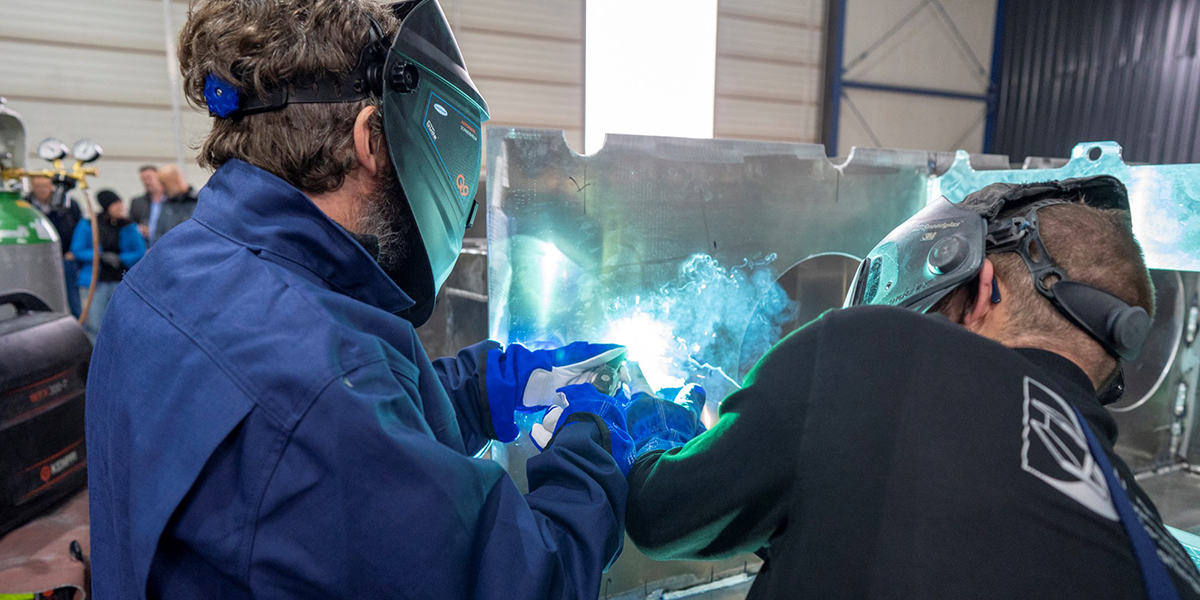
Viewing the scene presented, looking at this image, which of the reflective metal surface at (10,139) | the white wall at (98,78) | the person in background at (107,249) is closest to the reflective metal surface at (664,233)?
the reflective metal surface at (10,139)

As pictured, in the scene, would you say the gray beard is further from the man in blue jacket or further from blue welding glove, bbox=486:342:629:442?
blue welding glove, bbox=486:342:629:442

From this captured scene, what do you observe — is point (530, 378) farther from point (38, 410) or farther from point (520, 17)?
point (520, 17)

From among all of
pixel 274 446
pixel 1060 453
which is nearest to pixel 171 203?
pixel 274 446

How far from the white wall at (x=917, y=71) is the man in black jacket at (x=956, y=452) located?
26.3 feet

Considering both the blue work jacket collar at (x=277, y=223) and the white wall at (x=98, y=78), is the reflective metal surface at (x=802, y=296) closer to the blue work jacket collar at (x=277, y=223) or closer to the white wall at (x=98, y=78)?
the blue work jacket collar at (x=277, y=223)

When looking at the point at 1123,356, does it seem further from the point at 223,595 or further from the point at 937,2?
the point at 937,2

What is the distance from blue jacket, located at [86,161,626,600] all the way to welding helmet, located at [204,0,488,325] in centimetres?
17

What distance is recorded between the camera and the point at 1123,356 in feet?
3.02

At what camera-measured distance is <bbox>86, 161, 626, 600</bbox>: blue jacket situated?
0.71 metres

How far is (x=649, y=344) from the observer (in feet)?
5.68

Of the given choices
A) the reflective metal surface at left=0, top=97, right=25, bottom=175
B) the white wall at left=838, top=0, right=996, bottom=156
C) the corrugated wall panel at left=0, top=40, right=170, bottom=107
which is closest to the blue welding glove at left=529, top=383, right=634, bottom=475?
the reflective metal surface at left=0, top=97, right=25, bottom=175

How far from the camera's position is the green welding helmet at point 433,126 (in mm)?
1007

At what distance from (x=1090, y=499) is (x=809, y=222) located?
4.35 feet

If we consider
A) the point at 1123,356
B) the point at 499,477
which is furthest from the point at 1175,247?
the point at 499,477
